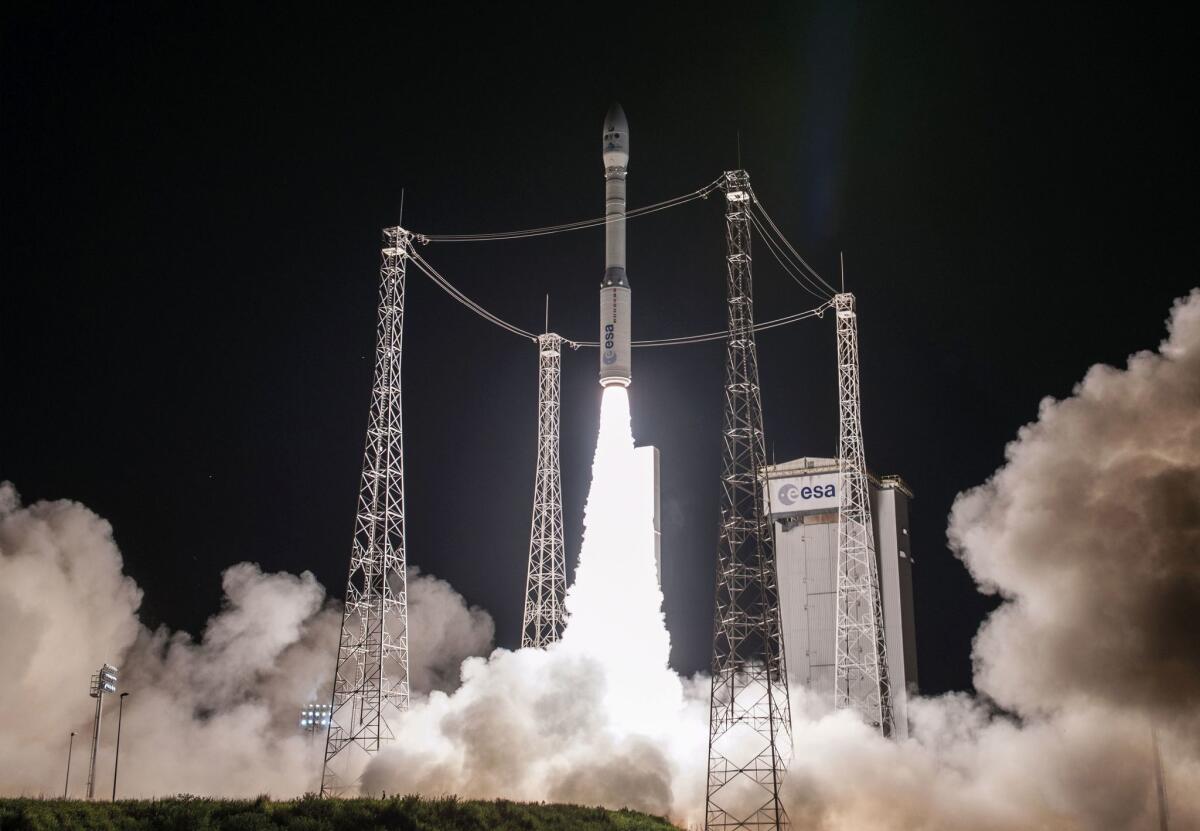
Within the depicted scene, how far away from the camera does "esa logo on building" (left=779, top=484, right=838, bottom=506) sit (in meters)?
73.1

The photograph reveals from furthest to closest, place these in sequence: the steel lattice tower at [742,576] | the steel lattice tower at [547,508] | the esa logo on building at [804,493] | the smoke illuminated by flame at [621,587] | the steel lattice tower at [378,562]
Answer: the esa logo on building at [804,493], the steel lattice tower at [547,508], the smoke illuminated by flame at [621,587], the steel lattice tower at [378,562], the steel lattice tower at [742,576]

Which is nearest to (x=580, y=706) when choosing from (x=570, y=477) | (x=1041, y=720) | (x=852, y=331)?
(x=1041, y=720)

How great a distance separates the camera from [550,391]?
58.8m

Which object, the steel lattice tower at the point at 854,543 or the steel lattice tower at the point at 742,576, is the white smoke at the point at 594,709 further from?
the steel lattice tower at the point at 854,543

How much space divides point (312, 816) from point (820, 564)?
1593 inches

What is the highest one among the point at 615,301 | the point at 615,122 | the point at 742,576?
the point at 615,122

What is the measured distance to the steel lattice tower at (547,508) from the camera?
55.9 m

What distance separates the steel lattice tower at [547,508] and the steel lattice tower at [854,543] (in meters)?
11.1

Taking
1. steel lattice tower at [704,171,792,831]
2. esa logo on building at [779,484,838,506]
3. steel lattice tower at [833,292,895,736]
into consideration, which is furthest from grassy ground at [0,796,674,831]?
esa logo on building at [779,484,838,506]

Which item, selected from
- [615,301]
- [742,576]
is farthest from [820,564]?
[742,576]

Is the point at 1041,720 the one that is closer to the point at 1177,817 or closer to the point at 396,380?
the point at 1177,817

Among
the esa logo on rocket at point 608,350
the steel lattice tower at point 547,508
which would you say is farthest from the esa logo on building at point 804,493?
the esa logo on rocket at point 608,350

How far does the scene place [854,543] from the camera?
62.7 meters

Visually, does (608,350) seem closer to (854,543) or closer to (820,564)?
(854,543)
